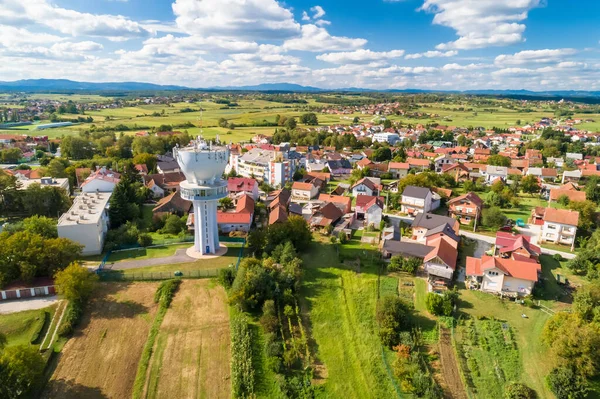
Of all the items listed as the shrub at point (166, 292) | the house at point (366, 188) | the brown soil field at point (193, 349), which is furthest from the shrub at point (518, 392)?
the house at point (366, 188)

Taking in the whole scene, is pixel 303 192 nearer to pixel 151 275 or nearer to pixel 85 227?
pixel 151 275

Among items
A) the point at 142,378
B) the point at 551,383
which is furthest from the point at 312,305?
the point at 551,383

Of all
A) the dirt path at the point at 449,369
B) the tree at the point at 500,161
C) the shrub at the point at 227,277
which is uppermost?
the tree at the point at 500,161

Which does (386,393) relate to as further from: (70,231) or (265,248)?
(70,231)

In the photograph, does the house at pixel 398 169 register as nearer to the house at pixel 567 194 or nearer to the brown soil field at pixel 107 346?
the house at pixel 567 194

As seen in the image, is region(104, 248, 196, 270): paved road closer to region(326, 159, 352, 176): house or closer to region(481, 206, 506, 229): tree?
region(481, 206, 506, 229): tree

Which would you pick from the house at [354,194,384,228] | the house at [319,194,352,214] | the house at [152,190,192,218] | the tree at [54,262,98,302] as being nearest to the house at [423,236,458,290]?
the house at [354,194,384,228]

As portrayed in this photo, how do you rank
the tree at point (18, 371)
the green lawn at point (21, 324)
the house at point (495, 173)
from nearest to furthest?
the tree at point (18, 371) < the green lawn at point (21, 324) < the house at point (495, 173)
